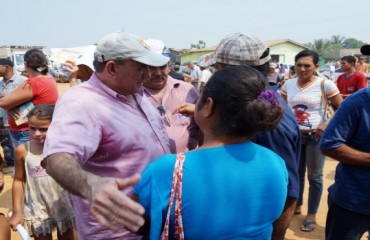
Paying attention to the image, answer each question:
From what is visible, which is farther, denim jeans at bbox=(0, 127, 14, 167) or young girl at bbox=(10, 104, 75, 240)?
denim jeans at bbox=(0, 127, 14, 167)

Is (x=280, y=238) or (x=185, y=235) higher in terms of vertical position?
(x=185, y=235)

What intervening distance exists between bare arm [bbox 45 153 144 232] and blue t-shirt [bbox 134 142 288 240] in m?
0.07

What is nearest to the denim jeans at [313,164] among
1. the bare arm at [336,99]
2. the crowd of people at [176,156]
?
the bare arm at [336,99]

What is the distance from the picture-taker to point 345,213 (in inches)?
85.4

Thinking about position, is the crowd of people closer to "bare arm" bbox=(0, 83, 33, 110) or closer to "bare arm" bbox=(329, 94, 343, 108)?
"bare arm" bbox=(0, 83, 33, 110)

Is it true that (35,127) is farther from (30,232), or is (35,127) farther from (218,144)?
(218,144)

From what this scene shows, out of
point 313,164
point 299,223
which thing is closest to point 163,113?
point 313,164

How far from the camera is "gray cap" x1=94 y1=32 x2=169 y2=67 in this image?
5.34 ft

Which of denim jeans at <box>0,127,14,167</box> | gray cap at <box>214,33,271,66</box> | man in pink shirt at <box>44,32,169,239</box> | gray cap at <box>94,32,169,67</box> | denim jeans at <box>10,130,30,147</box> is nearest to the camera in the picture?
man in pink shirt at <box>44,32,169,239</box>

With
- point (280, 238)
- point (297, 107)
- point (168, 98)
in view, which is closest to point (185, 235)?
point (280, 238)

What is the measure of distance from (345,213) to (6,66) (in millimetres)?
4882

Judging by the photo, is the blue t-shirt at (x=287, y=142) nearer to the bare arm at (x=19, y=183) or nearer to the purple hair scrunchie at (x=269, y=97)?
the purple hair scrunchie at (x=269, y=97)

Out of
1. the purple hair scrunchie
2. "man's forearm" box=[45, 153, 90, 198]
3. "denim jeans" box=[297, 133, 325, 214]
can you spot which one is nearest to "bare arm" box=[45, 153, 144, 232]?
"man's forearm" box=[45, 153, 90, 198]

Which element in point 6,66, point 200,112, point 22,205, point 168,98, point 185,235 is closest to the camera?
point 185,235
